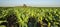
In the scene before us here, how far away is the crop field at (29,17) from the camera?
101 centimetres

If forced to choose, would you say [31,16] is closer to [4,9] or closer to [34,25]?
[34,25]

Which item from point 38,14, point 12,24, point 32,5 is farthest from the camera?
point 32,5

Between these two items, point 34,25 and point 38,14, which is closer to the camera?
point 34,25

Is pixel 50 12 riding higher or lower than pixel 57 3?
lower

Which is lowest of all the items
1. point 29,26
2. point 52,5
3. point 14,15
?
point 29,26

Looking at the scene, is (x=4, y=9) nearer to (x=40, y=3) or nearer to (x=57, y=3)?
(x=40, y=3)

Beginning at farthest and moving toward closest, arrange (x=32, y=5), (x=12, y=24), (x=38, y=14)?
(x=32, y=5), (x=38, y=14), (x=12, y=24)

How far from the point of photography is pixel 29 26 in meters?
1.00

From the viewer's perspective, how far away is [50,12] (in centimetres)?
116

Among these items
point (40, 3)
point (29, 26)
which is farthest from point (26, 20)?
point (40, 3)

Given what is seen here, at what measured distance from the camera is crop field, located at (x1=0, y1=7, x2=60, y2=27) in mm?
1011

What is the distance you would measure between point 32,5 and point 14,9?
0.26m

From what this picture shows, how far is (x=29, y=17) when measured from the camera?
42.3 inches

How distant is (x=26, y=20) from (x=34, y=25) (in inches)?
4.1
